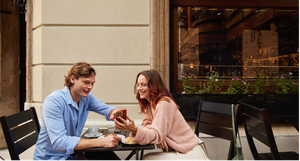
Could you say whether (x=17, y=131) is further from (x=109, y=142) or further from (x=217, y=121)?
(x=217, y=121)

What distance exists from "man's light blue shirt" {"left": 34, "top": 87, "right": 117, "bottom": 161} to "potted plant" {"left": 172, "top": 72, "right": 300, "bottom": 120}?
72.3 inches

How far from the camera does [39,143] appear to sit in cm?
182

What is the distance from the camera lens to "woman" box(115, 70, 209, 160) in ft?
5.35

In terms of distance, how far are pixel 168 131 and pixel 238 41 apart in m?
2.89

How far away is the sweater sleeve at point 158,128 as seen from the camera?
1614 mm

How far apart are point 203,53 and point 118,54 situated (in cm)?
163

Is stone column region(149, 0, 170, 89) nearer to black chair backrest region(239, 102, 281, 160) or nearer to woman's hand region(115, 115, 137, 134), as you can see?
black chair backrest region(239, 102, 281, 160)

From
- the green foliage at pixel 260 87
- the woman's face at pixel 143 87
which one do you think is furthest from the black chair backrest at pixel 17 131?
the green foliage at pixel 260 87

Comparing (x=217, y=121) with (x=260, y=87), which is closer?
(x=217, y=121)

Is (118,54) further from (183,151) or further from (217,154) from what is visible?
(217,154)

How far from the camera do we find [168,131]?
1.78m

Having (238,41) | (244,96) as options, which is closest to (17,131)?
(244,96)

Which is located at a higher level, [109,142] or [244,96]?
[244,96]

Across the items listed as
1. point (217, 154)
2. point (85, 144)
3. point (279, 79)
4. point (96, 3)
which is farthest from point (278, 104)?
point (96, 3)
